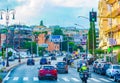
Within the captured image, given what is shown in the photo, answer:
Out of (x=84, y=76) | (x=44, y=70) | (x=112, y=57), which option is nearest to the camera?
(x=84, y=76)

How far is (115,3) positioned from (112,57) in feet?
55.6

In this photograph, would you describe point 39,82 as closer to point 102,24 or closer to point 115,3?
point 115,3

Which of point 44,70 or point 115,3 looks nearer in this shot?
point 44,70

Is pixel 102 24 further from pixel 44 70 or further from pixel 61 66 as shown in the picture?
pixel 44 70

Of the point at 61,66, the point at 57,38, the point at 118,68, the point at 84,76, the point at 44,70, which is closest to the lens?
the point at 84,76

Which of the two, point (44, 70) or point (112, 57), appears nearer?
point (44, 70)

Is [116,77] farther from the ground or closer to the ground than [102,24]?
closer to the ground

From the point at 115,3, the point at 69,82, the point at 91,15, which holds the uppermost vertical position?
the point at 115,3

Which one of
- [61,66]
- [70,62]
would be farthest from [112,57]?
[61,66]

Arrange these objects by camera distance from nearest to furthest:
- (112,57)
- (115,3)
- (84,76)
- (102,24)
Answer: (84,76), (112,57), (115,3), (102,24)

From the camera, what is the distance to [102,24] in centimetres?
12025

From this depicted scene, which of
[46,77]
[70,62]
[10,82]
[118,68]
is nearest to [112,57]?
[70,62]

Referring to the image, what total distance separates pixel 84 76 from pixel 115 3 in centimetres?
5914

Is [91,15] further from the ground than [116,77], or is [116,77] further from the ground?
[91,15]
